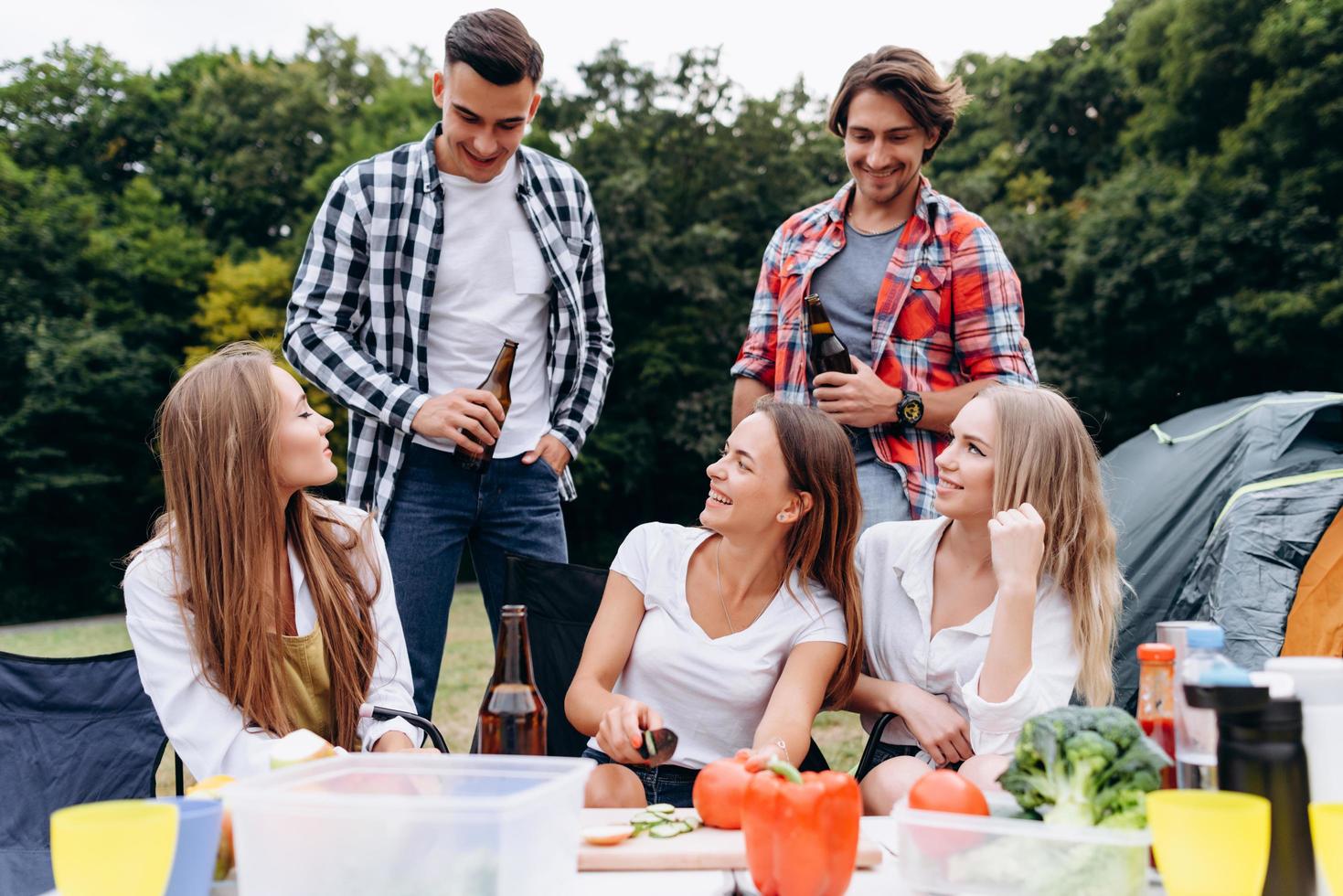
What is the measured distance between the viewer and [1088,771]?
4.22 feet

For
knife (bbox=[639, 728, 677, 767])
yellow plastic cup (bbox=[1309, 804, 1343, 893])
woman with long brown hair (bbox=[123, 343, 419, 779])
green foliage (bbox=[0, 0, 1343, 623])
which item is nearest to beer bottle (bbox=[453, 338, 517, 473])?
woman with long brown hair (bbox=[123, 343, 419, 779])

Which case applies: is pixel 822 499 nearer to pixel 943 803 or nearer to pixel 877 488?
pixel 877 488

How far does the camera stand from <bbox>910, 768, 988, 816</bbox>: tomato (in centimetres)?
137

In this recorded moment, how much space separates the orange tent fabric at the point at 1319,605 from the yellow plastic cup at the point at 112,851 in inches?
164

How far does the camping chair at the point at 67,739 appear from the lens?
254 centimetres

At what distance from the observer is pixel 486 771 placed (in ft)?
4.50

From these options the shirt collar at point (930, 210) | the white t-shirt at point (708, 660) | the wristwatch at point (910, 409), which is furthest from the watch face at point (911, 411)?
the white t-shirt at point (708, 660)

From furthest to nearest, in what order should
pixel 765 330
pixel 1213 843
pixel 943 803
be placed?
pixel 765 330 → pixel 943 803 → pixel 1213 843

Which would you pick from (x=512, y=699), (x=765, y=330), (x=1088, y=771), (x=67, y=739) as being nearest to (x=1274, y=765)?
(x=1088, y=771)

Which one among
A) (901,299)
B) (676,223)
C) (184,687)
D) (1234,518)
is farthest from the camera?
(676,223)

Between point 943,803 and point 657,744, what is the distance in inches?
26.4

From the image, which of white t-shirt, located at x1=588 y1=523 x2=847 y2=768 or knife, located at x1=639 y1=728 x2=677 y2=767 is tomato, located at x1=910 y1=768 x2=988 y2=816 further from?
white t-shirt, located at x1=588 y1=523 x2=847 y2=768

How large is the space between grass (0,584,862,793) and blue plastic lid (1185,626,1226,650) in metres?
1.77

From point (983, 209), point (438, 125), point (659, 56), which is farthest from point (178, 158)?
point (438, 125)
